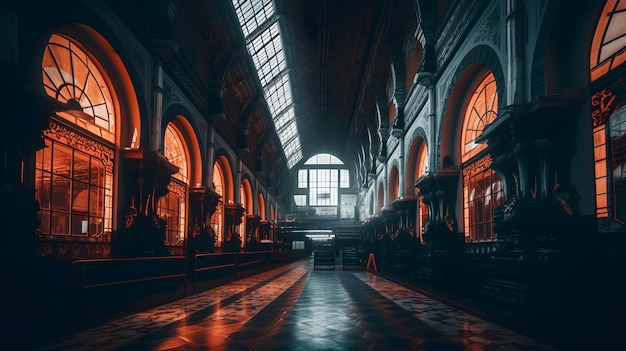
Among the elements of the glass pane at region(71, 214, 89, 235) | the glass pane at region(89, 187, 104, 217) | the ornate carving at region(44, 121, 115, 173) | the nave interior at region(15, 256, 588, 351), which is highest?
the ornate carving at region(44, 121, 115, 173)

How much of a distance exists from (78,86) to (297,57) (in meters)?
16.5

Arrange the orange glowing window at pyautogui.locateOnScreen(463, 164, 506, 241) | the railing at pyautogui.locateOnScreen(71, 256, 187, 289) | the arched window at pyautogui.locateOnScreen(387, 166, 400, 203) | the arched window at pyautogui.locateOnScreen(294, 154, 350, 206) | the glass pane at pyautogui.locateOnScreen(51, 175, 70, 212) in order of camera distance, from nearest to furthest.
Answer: the railing at pyautogui.locateOnScreen(71, 256, 187, 289), the glass pane at pyautogui.locateOnScreen(51, 175, 70, 212), the orange glowing window at pyautogui.locateOnScreen(463, 164, 506, 241), the arched window at pyautogui.locateOnScreen(387, 166, 400, 203), the arched window at pyautogui.locateOnScreen(294, 154, 350, 206)

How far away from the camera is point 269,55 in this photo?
21672 mm

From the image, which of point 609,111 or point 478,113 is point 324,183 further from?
point 609,111

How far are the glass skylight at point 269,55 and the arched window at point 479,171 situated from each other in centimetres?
961

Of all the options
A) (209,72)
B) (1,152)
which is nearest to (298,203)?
(209,72)

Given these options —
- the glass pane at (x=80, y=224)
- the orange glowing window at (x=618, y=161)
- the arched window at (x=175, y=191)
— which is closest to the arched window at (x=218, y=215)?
the arched window at (x=175, y=191)

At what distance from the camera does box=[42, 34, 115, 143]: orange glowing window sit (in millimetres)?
7465

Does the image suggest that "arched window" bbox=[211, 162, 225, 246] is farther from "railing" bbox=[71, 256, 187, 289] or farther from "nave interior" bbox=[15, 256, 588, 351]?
"nave interior" bbox=[15, 256, 588, 351]

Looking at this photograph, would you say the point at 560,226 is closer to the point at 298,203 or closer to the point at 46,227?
the point at 46,227

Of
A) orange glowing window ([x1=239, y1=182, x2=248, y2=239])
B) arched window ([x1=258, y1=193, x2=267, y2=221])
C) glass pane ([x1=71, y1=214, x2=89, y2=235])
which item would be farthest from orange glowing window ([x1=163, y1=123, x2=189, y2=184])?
arched window ([x1=258, y1=193, x2=267, y2=221])

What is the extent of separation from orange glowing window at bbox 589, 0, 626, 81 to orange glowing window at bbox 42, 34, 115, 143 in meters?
7.43

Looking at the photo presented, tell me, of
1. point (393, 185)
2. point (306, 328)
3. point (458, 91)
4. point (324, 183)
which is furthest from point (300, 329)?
point (324, 183)

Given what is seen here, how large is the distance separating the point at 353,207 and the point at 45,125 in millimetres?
39752
